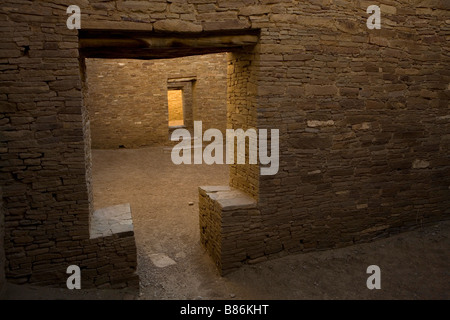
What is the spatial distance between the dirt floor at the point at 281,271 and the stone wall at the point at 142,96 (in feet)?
16.4

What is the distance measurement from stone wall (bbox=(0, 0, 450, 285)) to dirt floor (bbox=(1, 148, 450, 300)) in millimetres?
217

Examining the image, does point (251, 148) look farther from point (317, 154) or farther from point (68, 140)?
point (68, 140)

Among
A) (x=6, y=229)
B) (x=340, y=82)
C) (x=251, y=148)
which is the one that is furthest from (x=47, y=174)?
(x=340, y=82)

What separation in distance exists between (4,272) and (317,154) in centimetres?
428

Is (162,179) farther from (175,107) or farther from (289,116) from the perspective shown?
(175,107)

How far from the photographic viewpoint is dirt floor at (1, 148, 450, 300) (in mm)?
4598

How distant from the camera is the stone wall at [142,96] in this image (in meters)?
11.4

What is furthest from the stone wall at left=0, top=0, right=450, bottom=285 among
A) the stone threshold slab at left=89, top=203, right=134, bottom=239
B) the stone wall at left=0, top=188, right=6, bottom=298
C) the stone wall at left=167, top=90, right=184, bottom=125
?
the stone wall at left=167, top=90, right=184, bottom=125

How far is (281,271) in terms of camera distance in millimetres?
5059

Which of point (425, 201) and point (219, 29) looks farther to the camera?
point (425, 201)

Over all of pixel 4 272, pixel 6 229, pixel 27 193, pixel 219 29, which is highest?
pixel 219 29

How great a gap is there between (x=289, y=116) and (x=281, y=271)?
222 centimetres

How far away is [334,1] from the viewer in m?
4.89

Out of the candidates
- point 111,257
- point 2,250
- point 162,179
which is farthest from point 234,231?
point 162,179
